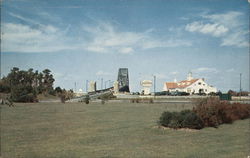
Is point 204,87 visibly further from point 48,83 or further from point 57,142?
point 57,142

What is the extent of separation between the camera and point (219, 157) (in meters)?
7.83

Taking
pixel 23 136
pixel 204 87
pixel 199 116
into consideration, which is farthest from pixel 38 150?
pixel 204 87

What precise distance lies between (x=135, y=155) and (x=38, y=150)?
3026 mm

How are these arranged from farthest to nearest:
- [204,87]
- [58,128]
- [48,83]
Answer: [204,87], [48,83], [58,128]

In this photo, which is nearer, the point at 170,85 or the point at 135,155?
the point at 135,155

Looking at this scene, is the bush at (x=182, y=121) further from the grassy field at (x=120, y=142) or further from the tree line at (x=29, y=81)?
the tree line at (x=29, y=81)

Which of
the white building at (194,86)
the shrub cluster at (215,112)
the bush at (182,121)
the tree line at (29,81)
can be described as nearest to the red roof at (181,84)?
the white building at (194,86)

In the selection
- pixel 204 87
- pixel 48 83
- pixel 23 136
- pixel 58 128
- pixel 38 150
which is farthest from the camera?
pixel 204 87

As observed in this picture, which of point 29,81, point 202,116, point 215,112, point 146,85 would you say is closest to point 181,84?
point 146,85

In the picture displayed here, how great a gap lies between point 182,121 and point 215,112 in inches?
98.4

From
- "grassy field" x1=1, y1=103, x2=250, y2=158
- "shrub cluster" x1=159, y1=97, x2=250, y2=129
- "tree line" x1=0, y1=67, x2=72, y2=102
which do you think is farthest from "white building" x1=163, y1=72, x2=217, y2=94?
"grassy field" x1=1, y1=103, x2=250, y2=158

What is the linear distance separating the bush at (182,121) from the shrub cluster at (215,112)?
592 mm

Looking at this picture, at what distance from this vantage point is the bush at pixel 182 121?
13.1 m

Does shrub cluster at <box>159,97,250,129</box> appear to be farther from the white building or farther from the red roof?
the red roof
